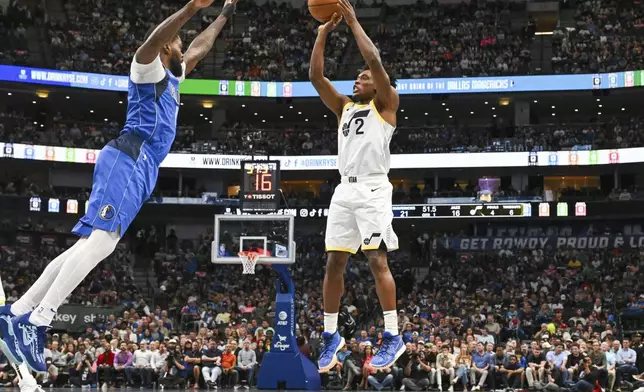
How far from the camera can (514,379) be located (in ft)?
68.7

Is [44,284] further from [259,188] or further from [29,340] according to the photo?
[259,188]

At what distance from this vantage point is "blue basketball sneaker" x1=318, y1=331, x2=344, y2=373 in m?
8.09

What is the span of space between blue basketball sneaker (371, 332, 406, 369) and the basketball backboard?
10042mm

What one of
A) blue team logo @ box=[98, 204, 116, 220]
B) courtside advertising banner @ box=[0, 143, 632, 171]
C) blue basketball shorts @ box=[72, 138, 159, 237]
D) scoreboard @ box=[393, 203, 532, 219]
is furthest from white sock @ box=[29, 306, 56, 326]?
courtside advertising banner @ box=[0, 143, 632, 171]

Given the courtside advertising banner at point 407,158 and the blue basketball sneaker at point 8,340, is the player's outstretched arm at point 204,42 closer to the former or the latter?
the blue basketball sneaker at point 8,340

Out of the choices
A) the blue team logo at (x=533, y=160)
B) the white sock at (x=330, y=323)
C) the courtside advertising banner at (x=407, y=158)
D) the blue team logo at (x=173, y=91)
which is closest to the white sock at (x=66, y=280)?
the blue team logo at (x=173, y=91)

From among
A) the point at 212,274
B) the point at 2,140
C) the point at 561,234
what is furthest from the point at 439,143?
the point at 2,140

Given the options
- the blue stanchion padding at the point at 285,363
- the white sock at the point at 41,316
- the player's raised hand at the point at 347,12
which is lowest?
the blue stanchion padding at the point at 285,363

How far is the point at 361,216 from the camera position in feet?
26.9

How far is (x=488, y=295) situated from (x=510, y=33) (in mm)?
17005

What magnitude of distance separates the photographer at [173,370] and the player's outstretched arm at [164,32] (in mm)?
15017

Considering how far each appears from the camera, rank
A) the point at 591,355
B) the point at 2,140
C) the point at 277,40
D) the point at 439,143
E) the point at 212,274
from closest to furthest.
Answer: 1. the point at 591,355
2. the point at 212,274
3. the point at 2,140
4. the point at 439,143
5. the point at 277,40

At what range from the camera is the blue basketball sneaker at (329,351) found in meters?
8.09

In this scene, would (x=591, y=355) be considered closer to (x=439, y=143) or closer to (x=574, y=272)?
(x=574, y=272)
